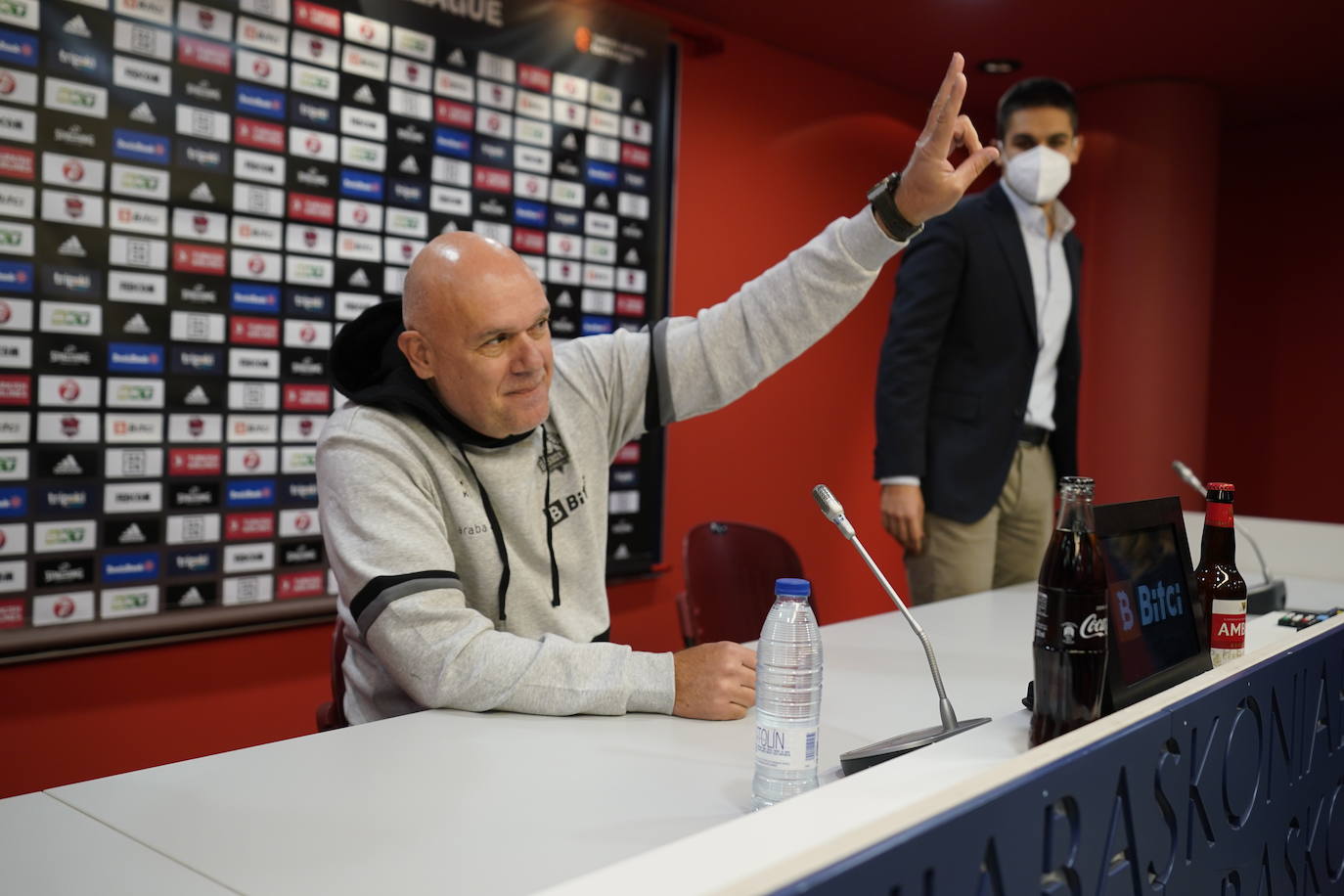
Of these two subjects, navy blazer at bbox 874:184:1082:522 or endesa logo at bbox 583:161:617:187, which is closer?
navy blazer at bbox 874:184:1082:522

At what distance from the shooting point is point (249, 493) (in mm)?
2736

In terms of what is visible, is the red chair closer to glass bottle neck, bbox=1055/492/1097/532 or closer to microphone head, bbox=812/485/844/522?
microphone head, bbox=812/485/844/522

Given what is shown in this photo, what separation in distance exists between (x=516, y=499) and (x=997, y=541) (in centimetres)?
141

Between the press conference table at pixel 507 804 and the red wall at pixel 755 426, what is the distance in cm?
172

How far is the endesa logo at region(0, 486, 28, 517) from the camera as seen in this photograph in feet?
7.72

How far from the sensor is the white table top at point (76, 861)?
0.81m

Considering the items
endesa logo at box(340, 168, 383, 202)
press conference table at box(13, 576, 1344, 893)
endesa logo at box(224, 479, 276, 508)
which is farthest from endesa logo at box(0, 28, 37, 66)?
press conference table at box(13, 576, 1344, 893)

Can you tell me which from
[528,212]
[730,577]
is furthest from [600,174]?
[730,577]

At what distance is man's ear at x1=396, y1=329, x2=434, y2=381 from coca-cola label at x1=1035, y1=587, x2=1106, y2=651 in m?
0.95

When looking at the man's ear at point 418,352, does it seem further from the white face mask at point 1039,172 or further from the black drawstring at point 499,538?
the white face mask at point 1039,172

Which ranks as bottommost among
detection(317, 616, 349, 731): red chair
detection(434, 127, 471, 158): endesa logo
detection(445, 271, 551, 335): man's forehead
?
detection(317, 616, 349, 731): red chair

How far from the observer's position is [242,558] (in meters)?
2.74

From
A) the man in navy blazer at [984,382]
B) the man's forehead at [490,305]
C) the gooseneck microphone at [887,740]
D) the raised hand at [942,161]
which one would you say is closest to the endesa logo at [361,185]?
the man in navy blazer at [984,382]

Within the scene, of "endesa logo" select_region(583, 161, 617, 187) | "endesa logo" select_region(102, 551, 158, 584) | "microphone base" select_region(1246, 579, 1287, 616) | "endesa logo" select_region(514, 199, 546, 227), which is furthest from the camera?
"endesa logo" select_region(583, 161, 617, 187)
